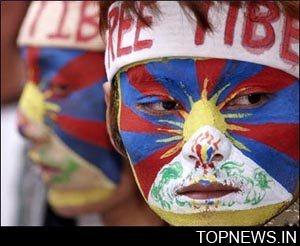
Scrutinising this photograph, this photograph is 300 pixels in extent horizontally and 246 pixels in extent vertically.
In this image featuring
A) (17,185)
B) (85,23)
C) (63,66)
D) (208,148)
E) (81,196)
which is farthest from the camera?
(17,185)

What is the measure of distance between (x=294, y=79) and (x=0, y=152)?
190 cm

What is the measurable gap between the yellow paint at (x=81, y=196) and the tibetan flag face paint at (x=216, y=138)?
1.20 m

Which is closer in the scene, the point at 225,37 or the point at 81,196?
the point at 225,37

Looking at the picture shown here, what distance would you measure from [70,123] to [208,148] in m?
1.26

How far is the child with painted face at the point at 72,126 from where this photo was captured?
118 inches

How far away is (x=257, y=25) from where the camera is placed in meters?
1.92

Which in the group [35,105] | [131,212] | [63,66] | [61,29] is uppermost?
[61,29]

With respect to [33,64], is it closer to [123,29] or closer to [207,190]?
[123,29]

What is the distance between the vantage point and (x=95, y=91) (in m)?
3.03

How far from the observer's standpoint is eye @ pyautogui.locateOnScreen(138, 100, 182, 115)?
1.95 meters

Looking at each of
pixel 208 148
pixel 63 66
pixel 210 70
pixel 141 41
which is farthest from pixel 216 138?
pixel 63 66

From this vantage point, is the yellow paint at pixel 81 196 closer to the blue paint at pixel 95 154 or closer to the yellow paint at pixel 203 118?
the blue paint at pixel 95 154

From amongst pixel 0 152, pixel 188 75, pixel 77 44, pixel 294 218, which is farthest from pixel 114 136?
pixel 0 152

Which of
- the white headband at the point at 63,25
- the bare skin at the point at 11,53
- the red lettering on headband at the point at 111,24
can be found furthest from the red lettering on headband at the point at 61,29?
the red lettering on headband at the point at 111,24
